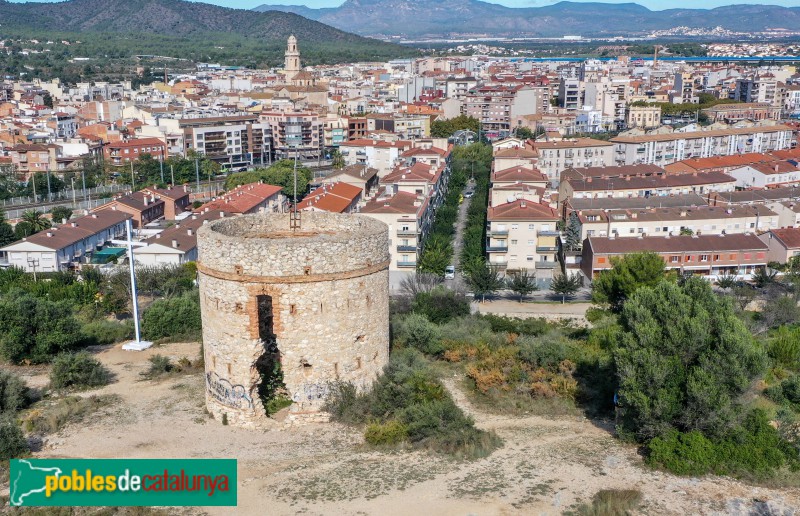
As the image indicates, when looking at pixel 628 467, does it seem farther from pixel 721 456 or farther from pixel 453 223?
pixel 453 223

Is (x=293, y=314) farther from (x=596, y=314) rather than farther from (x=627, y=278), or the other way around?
(x=596, y=314)

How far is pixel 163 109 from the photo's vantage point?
107m

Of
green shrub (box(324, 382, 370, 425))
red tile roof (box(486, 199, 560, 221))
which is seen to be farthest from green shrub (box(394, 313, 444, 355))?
red tile roof (box(486, 199, 560, 221))

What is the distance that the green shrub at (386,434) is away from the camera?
17.4m

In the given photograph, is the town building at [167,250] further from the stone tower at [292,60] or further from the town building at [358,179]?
the stone tower at [292,60]

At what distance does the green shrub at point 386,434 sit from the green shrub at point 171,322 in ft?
38.3

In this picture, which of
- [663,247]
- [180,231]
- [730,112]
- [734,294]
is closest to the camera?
[734,294]

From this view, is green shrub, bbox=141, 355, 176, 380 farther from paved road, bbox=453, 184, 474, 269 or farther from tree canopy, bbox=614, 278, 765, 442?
paved road, bbox=453, 184, 474, 269

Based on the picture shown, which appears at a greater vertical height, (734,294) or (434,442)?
(434,442)

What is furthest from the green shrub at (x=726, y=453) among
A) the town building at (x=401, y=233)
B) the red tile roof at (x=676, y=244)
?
the town building at (x=401, y=233)

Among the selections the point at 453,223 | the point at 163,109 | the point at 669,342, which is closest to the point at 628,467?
the point at 669,342

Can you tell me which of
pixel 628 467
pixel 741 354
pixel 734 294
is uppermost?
pixel 741 354

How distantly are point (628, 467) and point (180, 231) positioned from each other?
4022 centimetres

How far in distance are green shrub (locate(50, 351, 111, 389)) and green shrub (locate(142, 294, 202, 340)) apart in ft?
17.3
